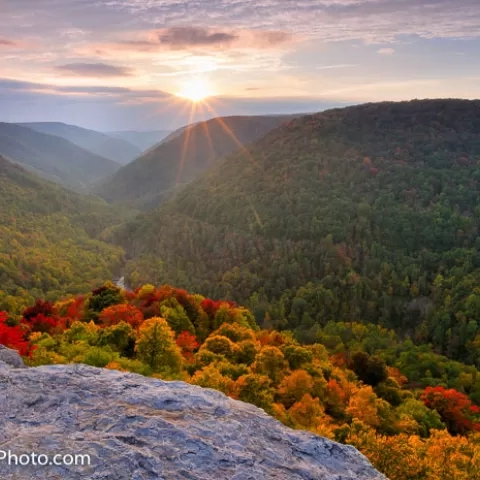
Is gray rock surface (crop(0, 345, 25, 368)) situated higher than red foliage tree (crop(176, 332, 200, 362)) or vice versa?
gray rock surface (crop(0, 345, 25, 368))

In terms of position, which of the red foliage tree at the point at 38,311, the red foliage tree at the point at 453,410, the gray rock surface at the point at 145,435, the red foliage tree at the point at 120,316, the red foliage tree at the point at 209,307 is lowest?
the red foliage tree at the point at 453,410

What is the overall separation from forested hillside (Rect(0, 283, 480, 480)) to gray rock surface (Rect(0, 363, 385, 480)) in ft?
63.7

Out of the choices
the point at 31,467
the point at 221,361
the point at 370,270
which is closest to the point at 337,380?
the point at 221,361

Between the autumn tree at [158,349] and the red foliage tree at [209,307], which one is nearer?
the autumn tree at [158,349]

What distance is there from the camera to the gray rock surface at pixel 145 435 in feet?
41.2

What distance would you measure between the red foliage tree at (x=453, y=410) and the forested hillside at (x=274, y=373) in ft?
0.58

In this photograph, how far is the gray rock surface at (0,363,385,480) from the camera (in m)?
12.6

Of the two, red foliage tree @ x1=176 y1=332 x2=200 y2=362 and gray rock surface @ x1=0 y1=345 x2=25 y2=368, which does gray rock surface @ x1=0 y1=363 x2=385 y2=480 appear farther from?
red foliage tree @ x1=176 y1=332 x2=200 y2=362

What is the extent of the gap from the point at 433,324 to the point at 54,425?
163m

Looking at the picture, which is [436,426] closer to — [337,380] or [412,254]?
[337,380]

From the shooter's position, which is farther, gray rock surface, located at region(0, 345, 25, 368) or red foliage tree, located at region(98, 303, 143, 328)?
red foliage tree, located at region(98, 303, 143, 328)

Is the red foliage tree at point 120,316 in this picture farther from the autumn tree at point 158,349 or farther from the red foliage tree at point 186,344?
the autumn tree at point 158,349

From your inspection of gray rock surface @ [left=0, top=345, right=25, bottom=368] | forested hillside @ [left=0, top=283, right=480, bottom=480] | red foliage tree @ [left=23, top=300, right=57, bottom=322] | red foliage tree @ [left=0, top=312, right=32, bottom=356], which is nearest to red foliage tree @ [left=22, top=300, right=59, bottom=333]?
red foliage tree @ [left=23, top=300, right=57, bottom=322]

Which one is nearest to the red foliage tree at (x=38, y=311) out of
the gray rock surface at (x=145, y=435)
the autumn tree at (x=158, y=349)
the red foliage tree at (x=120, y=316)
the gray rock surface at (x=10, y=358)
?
the red foliage tree at (x=120, y=316)
